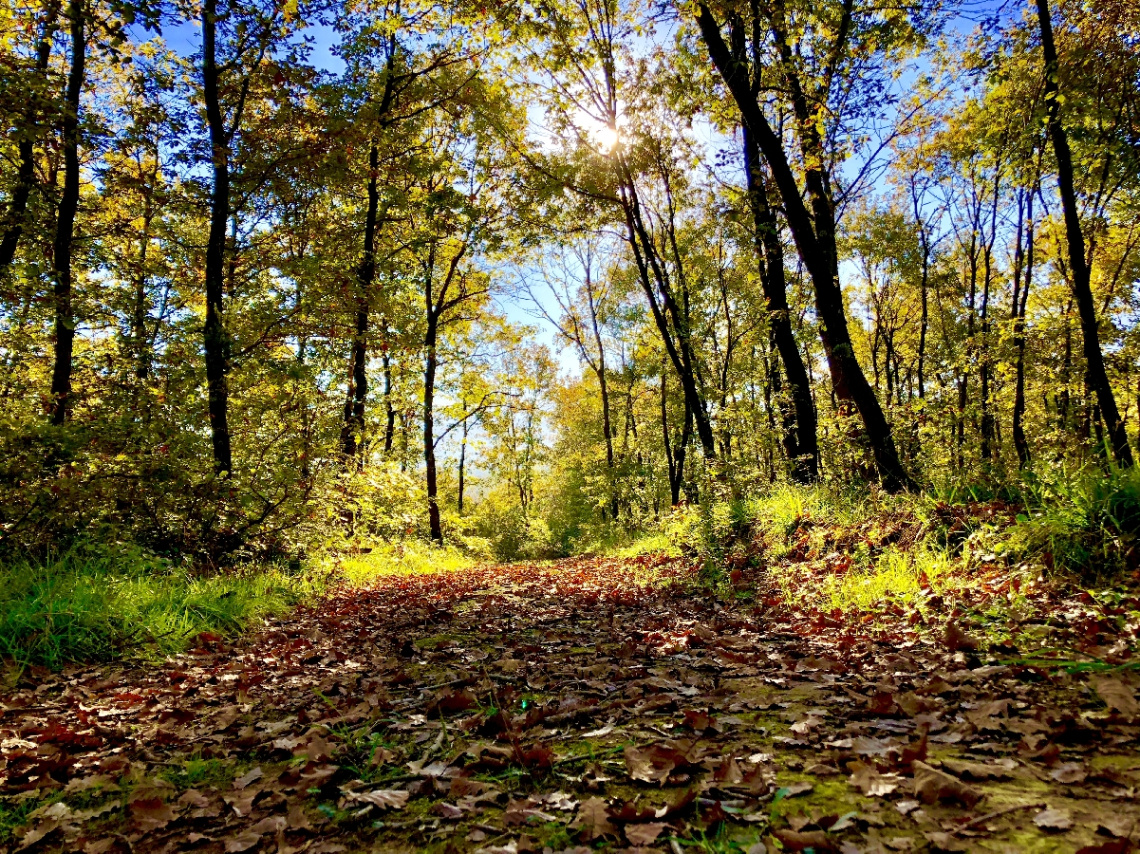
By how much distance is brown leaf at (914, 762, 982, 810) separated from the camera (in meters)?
1.78

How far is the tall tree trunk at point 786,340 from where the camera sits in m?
10.8

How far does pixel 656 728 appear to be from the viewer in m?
2.74

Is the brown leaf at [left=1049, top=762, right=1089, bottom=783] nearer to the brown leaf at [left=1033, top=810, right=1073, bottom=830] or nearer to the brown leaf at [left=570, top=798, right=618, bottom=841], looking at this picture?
the brown leaf at [left=1033, top=810, right=1073, bottom=830]

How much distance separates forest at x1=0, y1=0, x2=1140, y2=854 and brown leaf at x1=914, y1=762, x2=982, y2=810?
17 millimetres

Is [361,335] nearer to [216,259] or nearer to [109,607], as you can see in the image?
[216,259]

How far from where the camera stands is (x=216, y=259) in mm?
9117

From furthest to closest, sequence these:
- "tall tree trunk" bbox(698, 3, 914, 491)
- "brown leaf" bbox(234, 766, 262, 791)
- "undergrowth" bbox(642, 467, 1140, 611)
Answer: "tall tree trunk" bbox(698, 3, 914, 491)
"undergrowth" bbox(642, 467, 1140, 611)
"brown leaf" bbox(234, 766, 262, 791)

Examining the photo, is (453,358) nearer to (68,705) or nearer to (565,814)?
(68,705)

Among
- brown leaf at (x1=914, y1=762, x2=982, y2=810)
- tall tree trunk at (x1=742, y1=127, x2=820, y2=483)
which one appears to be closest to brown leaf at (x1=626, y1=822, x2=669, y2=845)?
brown leaf at (x1=914, y1=762, x2=982, y2=810)

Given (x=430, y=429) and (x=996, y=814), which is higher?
(x=430, y=429)

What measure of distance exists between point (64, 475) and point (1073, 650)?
8804 millimetres

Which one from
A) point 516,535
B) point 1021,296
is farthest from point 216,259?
point 516,535

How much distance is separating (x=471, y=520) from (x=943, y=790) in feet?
60.0

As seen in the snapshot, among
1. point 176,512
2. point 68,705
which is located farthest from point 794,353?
point 68,705
